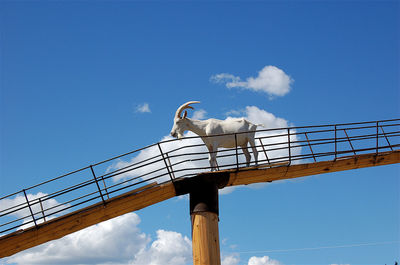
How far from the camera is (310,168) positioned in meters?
11.9

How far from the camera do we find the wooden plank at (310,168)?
1130cm

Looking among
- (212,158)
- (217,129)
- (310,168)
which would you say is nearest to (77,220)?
(212,158)

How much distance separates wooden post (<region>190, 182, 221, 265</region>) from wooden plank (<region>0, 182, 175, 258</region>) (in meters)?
0.82

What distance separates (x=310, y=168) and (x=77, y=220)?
21.3 feet

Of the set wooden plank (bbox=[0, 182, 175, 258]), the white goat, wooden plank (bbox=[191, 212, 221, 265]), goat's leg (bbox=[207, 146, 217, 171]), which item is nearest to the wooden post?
wooden plank (bbox=[191, 212, 221, 265])

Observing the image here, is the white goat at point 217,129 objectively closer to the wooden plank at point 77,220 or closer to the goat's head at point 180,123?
the goat's head at point 180,123

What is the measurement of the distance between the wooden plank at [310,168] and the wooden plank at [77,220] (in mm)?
1950

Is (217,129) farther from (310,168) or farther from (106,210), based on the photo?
(106,210)

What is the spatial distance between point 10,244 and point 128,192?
3275mm

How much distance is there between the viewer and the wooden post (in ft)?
33.0

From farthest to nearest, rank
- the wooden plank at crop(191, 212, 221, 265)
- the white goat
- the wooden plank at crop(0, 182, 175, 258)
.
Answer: the white goat < the wooden plank at crop(0, 182, 175, 258) < the wooden plank at crop(191, 212, 221, 265)

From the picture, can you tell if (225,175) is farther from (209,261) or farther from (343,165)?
(343,165)

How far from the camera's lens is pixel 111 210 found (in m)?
11.0

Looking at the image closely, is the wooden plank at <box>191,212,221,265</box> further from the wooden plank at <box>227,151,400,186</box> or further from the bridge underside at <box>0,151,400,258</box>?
the wooden plank at <box>227,151,400,186</box>
